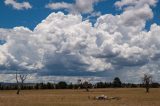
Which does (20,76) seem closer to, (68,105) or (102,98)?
(102,98)

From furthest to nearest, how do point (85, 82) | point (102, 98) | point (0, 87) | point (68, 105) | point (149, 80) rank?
1. point (0, 87)
2. point (85, 82)
3. point (149, 80)
4. point (102, 98)
5. point (68, 105)

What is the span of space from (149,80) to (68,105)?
85.1m

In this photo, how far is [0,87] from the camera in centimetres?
19812

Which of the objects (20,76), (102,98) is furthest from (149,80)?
(102,98)

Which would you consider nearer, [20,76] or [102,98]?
[102,98]

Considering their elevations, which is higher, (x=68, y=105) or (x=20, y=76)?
(x=20, y=76)

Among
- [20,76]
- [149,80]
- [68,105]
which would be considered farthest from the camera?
[149,80]

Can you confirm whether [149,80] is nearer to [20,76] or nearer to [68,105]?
[20,76]

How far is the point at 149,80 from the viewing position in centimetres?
12925

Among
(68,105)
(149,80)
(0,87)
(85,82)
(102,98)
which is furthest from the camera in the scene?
(0,87)

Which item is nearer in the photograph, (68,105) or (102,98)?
(68,105)

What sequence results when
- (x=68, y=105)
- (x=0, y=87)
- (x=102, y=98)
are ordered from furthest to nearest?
(x=0, y=87), (x=102, y=98), (x=68, y=105)

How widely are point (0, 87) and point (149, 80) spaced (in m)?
95.7

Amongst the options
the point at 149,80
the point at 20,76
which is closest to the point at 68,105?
the point at 20,76
